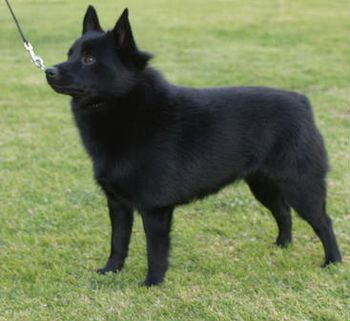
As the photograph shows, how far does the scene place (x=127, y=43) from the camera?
3.09 m

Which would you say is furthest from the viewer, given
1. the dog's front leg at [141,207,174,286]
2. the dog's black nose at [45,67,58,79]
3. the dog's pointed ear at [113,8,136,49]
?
the dog's front leg at [141,207,174,286]

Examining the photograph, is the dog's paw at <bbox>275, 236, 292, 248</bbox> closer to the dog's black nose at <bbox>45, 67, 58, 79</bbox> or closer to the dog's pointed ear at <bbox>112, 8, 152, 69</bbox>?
the dog's pointed ear at <bbox>112, 8, 152, 69</bbox>

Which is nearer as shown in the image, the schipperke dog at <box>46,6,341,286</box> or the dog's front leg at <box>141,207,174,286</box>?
the schipperke dog at <box>46,6,341,286</box>

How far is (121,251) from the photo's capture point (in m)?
3.58

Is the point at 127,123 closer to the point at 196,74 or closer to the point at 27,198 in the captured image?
the point at 27,198

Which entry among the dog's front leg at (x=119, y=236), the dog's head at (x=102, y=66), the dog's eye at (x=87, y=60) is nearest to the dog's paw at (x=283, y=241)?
the dog's front leg at (x=119, y=236)

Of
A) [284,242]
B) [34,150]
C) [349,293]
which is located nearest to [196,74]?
[34,150]

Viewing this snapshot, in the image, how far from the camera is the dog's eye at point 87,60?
3.05m

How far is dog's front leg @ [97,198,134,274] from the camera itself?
3.53 meters

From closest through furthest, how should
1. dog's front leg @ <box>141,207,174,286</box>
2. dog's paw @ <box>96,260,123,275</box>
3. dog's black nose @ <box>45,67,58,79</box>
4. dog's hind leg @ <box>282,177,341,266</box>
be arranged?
dog's black nose @ <box>45,67,58,79</box> < dog's front leg @ <box>141,207,174,286</box> < dog's hind leg @ <box>282,177,341,266</box> < dog's paw @ <box>96,260,123,275</box>

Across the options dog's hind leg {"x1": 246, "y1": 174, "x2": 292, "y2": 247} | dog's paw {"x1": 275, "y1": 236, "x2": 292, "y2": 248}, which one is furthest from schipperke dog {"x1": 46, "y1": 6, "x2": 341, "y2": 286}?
dog's paw {"x1": 275, "y1": 236, "x2": 292, "y2": 248}

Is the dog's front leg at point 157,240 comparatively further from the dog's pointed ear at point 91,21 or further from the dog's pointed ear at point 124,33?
the dog's pointed ear at point 91,21

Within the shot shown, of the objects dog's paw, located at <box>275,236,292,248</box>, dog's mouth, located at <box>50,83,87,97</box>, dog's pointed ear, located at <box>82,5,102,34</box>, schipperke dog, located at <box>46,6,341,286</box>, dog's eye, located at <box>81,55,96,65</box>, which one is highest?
dog's pointed ear, located at <box>82,5,102,34</box>

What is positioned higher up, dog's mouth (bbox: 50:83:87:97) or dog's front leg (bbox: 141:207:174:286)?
dog's mouth (bbox: 50:83:87:97)
